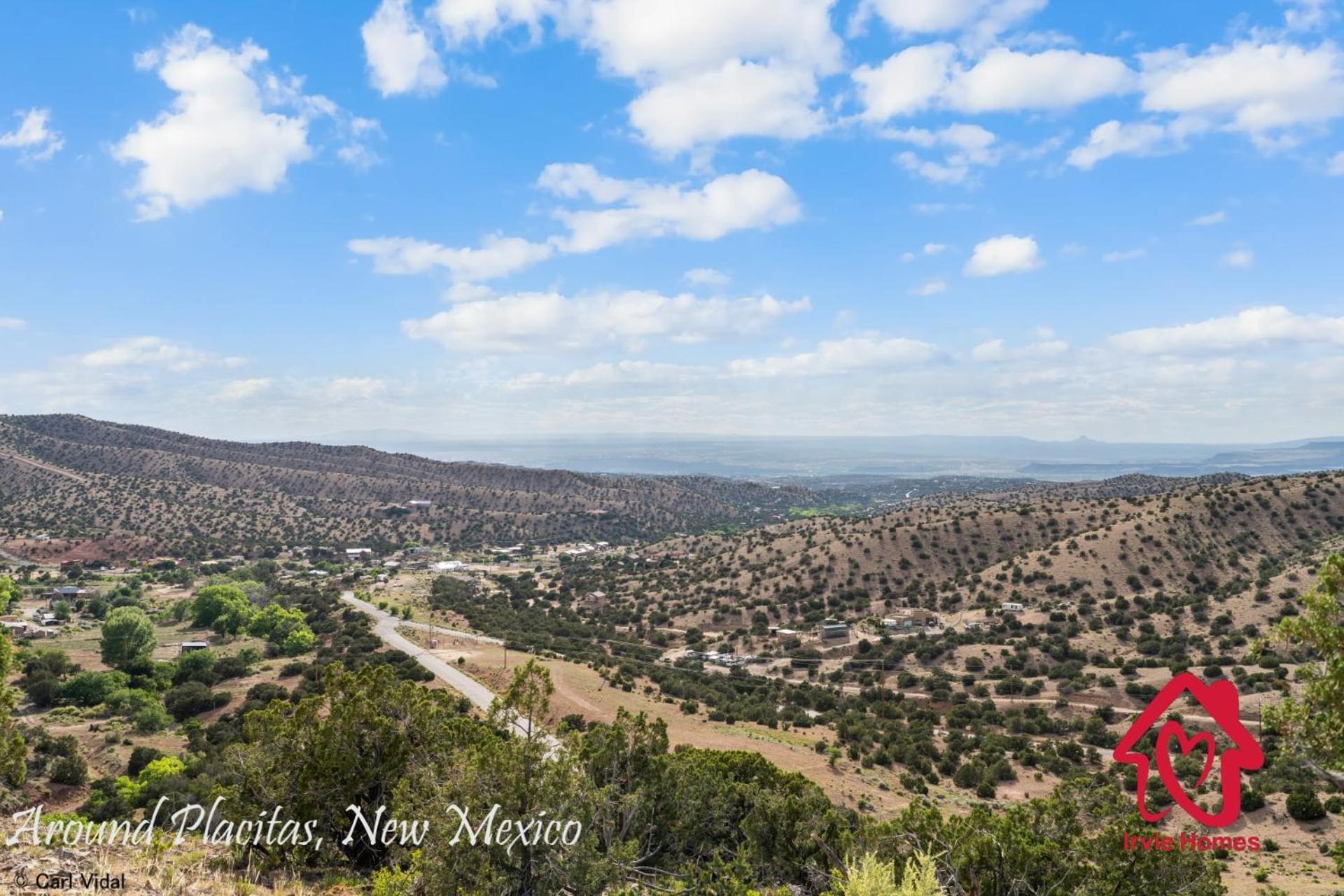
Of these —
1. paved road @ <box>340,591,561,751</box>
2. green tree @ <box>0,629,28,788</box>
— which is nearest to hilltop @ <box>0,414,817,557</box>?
paved road @ <box>340,591,561,751</box>

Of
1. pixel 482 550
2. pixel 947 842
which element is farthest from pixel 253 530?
pixel 947 842

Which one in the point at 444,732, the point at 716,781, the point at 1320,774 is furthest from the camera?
the point at 716,781

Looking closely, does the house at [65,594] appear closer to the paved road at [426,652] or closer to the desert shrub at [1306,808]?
the paved road at [426,652]

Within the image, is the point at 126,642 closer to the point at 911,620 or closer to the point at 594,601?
the point at 594,601

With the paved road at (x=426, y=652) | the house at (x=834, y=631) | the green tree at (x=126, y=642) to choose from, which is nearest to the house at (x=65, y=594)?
the paved road at (x=426, y=652)

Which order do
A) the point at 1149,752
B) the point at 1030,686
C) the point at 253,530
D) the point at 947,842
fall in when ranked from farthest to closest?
1. the point at 253,530
2. the point at 1030,686
3. the point at 1149,752
4. the point at 947,842

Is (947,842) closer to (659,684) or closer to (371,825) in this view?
(371,825)

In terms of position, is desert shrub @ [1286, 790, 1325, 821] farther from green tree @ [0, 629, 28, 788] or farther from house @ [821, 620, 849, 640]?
green tree @ [0, 629, 28, 788]

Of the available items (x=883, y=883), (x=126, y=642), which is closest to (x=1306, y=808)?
(x=883, y=883)
